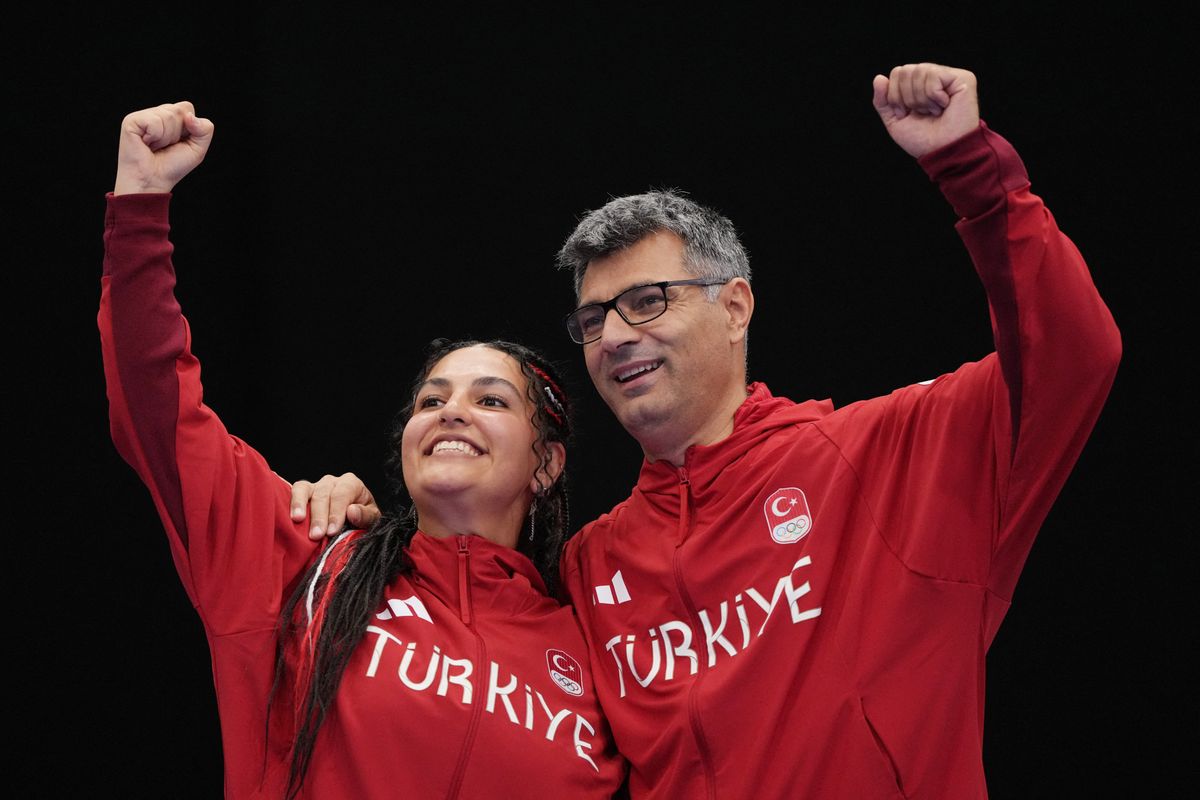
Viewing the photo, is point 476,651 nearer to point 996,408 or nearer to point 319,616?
point 319,616

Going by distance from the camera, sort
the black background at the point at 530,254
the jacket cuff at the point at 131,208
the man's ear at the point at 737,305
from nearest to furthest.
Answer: the jacket cuff at the point at 131,208, the man's ear at the point at 737,305, the black background at the point at 530,254

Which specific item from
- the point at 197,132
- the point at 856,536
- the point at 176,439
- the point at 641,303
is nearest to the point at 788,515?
the point at 856,536

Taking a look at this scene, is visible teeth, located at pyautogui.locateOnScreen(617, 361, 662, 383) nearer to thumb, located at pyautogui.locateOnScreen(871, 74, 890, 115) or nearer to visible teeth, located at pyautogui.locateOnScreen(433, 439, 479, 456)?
visible teeth, located at pyautogui.locateOnScreen(433, 439, 479, 456)

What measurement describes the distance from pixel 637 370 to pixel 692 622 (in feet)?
1.52

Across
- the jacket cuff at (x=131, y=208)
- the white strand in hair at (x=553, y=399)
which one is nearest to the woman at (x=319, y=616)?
the jacket cuff at (x=131, y=208)

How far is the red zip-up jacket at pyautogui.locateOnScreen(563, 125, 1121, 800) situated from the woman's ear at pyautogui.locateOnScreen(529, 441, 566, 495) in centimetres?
35

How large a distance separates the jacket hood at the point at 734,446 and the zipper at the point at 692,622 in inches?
0.7

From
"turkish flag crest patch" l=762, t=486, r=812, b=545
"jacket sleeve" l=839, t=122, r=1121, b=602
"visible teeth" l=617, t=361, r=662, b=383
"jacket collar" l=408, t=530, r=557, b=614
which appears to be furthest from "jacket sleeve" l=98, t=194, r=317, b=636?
"jacket sleeve" l=839, t=122, r=1121, b=602

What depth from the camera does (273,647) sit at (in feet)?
6.32

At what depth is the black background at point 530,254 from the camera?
2.97m

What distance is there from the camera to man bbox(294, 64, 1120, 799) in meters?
1.64

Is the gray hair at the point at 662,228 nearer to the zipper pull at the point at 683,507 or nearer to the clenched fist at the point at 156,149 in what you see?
the zipper pull at the point at 683,507

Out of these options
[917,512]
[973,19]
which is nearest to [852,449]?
[917,512]

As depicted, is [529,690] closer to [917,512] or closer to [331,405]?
[917,512]
